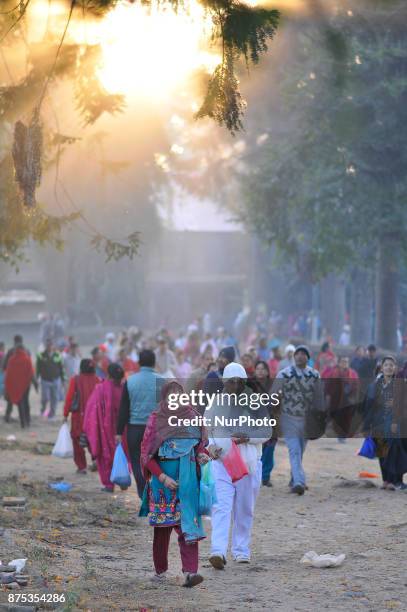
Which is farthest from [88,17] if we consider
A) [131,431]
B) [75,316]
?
[75,316]

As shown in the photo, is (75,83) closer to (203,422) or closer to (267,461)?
(203,422)

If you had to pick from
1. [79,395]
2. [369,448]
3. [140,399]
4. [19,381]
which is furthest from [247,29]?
[19,381]

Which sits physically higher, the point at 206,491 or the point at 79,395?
the point at 79,395

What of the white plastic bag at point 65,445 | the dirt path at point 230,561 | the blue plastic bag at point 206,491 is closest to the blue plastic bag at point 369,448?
the dirt path at point 230,561

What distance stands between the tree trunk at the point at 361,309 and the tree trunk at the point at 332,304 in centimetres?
685

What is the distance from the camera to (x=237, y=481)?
1048cm

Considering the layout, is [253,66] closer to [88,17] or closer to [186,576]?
[88,17]

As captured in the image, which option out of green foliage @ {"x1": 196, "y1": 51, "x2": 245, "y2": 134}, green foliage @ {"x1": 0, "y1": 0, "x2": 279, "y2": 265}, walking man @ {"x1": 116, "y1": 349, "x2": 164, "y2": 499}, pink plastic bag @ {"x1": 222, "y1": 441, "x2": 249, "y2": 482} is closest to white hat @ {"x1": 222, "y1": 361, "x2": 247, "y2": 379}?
pink plastic bag @ {"x1": 222, "y1": 441, "x2": 249, "y2": 482}

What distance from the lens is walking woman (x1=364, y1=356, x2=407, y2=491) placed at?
1499 cm

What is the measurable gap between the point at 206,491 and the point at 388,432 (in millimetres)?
6172

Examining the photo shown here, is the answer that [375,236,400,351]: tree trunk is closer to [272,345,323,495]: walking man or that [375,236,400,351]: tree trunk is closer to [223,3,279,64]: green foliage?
[272,345,323,495]: walking man

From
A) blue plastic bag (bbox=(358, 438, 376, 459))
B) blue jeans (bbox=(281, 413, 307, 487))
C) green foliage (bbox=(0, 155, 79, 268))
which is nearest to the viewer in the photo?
green foliage (bbox=(0, 155, 79, 268))

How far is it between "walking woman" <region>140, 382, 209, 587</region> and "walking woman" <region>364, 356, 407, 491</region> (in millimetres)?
6123

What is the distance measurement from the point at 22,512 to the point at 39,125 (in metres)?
4.15
